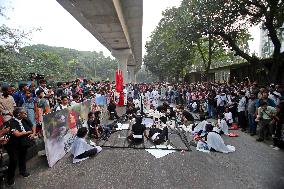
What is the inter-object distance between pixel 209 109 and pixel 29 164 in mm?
13685

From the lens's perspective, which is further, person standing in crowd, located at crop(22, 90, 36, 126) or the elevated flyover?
the elevated flyover

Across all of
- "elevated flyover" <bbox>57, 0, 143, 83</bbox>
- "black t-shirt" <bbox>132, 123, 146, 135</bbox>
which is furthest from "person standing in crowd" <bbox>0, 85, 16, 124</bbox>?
"elevated flyover" <bbox>57, 0, 143, 83</bbox>

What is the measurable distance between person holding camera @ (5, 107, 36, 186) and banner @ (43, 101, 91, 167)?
91cm

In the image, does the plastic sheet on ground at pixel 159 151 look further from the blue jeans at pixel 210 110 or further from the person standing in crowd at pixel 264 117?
the blue jeans at pixel 210 110

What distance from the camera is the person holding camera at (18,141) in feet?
22.7

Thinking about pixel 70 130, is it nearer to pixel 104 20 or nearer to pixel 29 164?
pixel 29 164

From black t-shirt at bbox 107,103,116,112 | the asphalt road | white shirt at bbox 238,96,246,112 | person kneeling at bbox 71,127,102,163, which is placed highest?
white shirt at bbox 238,96,246,112

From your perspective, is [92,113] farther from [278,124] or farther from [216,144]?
[278,124]

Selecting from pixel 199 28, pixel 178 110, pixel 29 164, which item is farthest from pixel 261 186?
pixel 199 28

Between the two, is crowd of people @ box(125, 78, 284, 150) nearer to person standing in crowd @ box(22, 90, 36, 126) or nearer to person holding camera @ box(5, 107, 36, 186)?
person standing in crowd @ box(22, 90, 36, 126)

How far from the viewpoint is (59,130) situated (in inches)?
368

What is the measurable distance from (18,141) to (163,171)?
4.16 metres

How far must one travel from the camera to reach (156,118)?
15188 mm

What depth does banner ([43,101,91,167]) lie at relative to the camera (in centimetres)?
841
